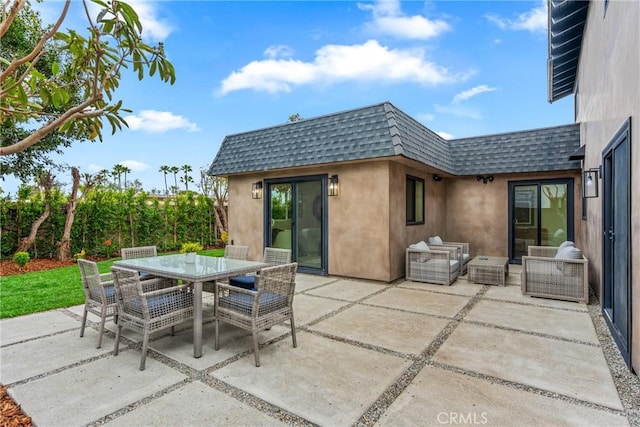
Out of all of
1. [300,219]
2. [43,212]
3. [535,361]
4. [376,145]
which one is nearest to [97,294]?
[535,361]

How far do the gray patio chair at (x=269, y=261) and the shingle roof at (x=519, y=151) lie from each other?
20.3ft

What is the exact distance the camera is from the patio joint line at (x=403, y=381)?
232 cm

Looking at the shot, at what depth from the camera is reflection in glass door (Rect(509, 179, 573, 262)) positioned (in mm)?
8281

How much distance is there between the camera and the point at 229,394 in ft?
8.55

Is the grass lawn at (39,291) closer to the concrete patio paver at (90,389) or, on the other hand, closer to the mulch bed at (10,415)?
the concrete patio paver at (90,389)

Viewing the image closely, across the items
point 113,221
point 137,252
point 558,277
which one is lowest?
point 558,277

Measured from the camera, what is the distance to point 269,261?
512cm

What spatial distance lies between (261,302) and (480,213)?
25.6ft

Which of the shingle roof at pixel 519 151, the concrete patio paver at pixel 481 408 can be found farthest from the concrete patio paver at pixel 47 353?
the shingle roof at pixel 519 151

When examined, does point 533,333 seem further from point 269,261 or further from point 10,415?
point 10,415

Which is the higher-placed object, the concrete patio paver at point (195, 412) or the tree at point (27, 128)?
the tree at point (27, 128)

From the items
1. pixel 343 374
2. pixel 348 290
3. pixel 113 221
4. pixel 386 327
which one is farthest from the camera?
pixel 113 221

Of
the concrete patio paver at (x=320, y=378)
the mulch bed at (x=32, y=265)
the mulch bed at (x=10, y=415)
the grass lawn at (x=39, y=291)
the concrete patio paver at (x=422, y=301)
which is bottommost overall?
the mulch bed at (x=10, y=415)

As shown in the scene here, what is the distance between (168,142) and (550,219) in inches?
735
